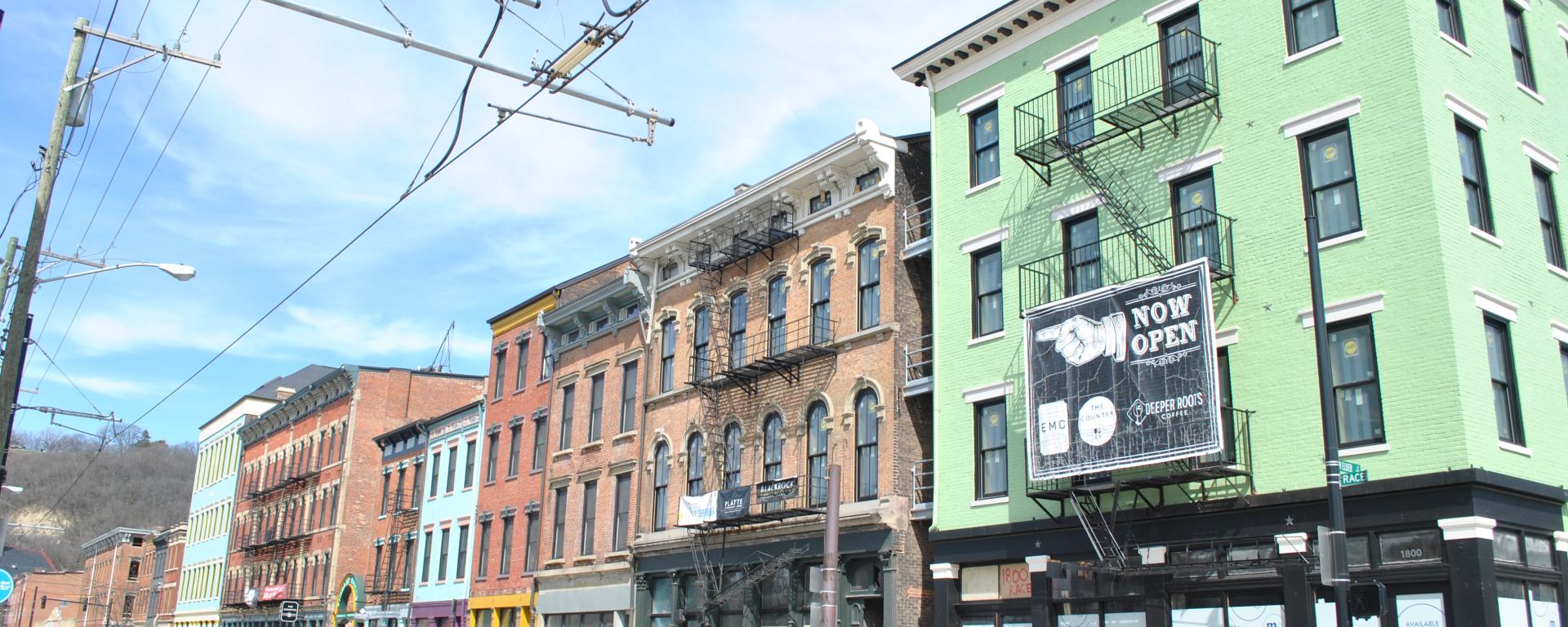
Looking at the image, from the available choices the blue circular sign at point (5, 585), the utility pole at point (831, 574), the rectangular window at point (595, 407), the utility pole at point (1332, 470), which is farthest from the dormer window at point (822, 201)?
the blue circular sign at point (5, 585)

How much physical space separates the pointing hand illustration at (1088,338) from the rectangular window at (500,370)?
25611mm

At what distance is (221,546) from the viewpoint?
70.8 metres

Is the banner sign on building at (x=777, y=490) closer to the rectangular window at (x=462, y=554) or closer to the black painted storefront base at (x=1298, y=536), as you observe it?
the black painted storefront base at (x=1298, y=536)

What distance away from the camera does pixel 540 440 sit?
39375 mm

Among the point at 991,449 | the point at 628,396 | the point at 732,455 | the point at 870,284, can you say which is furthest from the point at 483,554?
the point at 991,449

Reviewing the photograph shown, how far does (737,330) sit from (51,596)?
109468 millimetres

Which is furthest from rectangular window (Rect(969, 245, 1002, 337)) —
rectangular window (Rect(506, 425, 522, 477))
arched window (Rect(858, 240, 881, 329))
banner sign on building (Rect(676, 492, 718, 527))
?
rectangular window (Rect(506, 425, 522, 477))

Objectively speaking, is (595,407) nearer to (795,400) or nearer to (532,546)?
(532,546)

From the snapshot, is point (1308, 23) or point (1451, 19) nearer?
point (1451, 19)

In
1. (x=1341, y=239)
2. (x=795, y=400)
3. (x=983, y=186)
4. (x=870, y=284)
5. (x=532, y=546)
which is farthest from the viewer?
(x=532, y=546)

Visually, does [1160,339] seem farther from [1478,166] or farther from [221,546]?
[221,546]

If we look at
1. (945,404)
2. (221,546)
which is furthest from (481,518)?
(221,546)

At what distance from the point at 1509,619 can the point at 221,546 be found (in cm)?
6875

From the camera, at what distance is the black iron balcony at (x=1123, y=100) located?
2047cm
